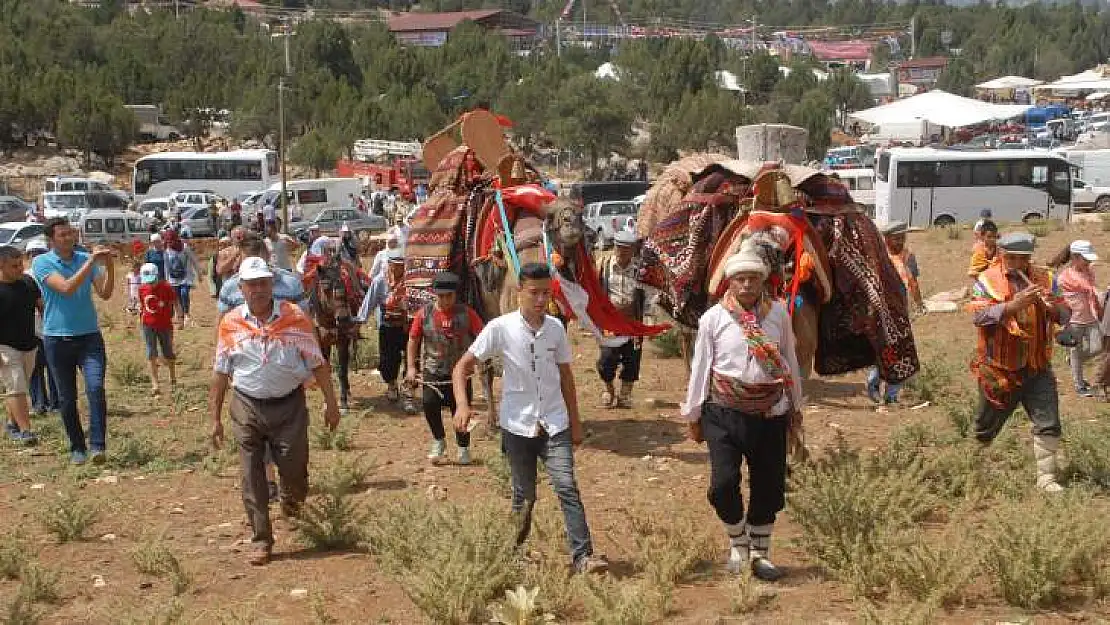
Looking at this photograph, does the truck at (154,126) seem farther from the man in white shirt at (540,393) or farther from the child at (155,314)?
the man in white shirt at (540,393)

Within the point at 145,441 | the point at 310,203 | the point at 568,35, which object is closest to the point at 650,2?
the point at 568,35

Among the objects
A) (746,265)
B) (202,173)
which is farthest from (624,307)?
(202,173)

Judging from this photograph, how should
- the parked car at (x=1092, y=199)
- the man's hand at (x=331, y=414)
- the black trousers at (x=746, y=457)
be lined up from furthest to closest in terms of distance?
the parked car at (x=1092, y=199), the man's hand at (x=331, y=414), the black trousers at (x=746, y=457)

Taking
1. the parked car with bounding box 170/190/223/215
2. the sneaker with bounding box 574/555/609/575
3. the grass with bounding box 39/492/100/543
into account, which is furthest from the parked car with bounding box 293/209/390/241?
the sneaker with bounding box 574/555/609/575

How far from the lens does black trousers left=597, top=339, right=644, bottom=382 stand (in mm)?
11305

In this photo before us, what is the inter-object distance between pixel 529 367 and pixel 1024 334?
325 cm

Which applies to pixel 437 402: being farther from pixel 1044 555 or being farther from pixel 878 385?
pixel 1044 555

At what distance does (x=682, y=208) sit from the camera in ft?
29.2

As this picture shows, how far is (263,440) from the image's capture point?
7191mm

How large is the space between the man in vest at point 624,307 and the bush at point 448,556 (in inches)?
169

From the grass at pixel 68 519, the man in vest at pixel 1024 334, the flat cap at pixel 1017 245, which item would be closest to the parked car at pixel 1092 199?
the man in vest at pixel 1024 334

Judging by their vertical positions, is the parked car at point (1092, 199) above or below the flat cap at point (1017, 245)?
below

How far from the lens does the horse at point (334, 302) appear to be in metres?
11.8

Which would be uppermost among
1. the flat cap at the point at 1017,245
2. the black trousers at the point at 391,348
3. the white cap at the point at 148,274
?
the flat cap at the point at 1017,245
